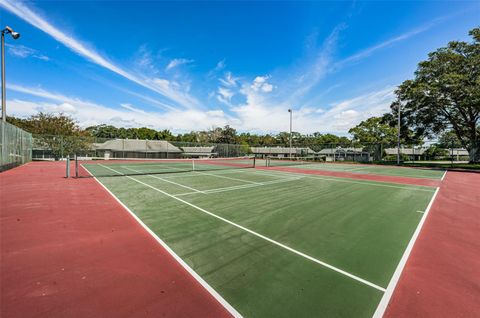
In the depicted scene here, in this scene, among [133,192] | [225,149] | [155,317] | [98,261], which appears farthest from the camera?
[225,149]

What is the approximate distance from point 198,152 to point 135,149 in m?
14.6

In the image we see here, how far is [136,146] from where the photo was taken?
4641 cm

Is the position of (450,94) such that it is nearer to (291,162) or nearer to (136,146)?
(291,162)

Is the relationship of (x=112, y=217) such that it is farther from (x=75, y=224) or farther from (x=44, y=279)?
(x=44, y=279)

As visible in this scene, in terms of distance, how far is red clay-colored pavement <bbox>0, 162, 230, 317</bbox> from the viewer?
8.97ft

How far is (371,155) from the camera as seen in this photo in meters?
49.2

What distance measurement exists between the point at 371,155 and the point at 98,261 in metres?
56.1

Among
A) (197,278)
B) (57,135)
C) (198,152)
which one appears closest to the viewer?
(197,278)

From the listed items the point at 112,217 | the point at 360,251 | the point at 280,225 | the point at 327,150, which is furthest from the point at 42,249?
the point at 327,150

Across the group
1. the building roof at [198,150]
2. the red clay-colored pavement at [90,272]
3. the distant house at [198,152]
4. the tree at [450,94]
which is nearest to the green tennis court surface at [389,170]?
the tree at [450,94]

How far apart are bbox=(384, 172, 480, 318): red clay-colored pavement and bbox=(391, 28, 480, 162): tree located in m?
30.4

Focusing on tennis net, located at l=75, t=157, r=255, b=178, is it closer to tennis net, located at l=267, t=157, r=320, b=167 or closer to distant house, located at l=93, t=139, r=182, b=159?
tennis net, located at l=267, t=157, r=320, b=167

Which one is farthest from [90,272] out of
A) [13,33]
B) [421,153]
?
[421,153]

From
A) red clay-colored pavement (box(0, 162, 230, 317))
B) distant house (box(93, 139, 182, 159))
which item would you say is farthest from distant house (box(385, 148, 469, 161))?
red clay-colored pavement (box(0, 162, 230, 317))
